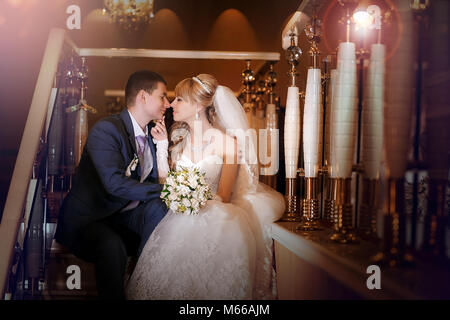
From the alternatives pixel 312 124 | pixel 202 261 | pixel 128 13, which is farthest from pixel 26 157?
pixel 312 124

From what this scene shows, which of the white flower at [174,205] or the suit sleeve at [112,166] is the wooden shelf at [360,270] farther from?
the suit sleeve at [112,166]

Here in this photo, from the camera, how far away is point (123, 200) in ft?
6.79

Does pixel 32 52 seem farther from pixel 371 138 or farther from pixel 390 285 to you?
pixel 390 285

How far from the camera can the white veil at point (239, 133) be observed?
7.35 ft

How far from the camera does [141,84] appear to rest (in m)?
2.22

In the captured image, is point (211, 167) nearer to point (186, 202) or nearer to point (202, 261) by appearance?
point (186, 202)

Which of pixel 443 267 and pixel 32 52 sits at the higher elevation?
pixel 32 52

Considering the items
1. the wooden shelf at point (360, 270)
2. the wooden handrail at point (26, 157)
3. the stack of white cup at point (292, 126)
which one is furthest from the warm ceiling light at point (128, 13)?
the wooden shelf at point (360, 270)

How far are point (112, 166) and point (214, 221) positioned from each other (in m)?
0.55

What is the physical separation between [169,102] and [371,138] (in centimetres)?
108

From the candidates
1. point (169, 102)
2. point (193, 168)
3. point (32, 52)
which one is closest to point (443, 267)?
point (193, 168)

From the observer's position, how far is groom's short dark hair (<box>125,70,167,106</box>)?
221cm
